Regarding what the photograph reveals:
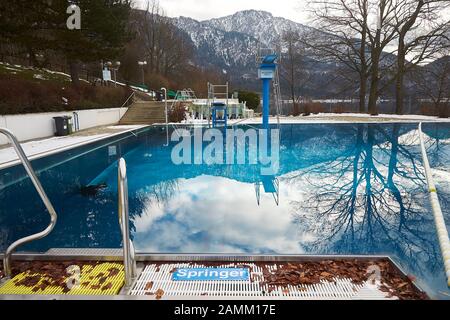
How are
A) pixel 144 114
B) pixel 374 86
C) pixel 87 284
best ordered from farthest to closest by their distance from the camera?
pixel 374 86 < pixel 144 114 < pixel 87 284

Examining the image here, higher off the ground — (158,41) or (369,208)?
(158,41)

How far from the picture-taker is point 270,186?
6.07m

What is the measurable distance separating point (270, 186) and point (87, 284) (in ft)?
13.8

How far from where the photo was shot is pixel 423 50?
61.5ft

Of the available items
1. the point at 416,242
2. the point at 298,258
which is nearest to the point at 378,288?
the point at 298,258

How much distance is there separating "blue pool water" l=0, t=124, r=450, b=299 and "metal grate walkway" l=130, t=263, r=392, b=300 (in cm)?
77

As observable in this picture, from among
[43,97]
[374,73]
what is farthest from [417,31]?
[43,97]

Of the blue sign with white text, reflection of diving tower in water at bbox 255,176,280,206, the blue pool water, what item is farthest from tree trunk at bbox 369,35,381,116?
the blue sign with white text

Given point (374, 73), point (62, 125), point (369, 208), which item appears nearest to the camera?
point (369, 208)

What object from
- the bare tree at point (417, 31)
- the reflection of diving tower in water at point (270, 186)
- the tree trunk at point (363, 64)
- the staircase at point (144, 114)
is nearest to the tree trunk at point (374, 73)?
the tree trunk at point (363, 64)

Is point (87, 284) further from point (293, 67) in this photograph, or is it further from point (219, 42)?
point (219, 42)

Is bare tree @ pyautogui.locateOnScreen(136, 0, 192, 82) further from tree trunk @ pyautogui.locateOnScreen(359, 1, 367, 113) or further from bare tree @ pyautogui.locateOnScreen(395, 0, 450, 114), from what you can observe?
bare tree @ pyautogui.locateOnScreen(395, 0, 450, 114)

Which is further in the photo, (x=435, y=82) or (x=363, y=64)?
(x=435, y=82)
